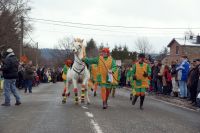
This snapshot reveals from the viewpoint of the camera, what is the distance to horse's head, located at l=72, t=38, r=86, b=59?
648 inches

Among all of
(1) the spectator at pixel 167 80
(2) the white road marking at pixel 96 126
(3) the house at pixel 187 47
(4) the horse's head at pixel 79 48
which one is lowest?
(2) the white road marking at pixel 96 126

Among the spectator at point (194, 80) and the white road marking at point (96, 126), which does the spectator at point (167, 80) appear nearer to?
the spectator at point (194, 80)

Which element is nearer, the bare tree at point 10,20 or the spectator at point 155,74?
the spectator at point 155,74

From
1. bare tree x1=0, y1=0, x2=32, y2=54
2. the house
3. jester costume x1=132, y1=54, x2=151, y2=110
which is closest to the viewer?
jester costume x1=132, y1=54, x2=151, y2=110

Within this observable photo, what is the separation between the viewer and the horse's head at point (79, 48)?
54.0ft

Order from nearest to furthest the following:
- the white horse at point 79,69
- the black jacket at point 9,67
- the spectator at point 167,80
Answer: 1. the black jacket at point 9,67
2. the white horse at point 79,69
3. the spectator at point 167,80

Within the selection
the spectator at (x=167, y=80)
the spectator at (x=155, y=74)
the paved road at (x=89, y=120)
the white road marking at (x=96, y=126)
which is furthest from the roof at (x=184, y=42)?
the white road marking at (x=96, y=126)

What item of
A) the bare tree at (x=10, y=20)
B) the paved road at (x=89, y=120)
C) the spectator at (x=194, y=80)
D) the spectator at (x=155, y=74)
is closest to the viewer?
the paved road at (x=89, y=120)

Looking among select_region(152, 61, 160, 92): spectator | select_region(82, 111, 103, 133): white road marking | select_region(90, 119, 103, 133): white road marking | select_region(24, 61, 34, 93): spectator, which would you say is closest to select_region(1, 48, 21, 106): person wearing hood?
select_region(82, 111, 103, 133): white road marking

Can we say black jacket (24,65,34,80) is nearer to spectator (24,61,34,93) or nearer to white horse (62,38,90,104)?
spectator (24,61,34,93)

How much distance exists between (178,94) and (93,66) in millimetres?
7726

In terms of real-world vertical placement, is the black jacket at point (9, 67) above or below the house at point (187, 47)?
below

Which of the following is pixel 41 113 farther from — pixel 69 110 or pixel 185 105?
pixel 185 105

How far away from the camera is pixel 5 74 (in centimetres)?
1625
